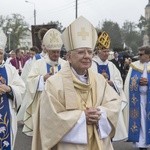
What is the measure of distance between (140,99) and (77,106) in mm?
4100

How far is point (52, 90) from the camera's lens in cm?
400

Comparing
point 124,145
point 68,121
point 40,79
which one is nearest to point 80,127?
point 68,121

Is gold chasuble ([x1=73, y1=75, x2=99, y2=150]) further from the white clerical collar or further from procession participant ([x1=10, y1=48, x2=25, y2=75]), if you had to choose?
procession participant ([x1=10, y1=48, x2=25, y2=75])

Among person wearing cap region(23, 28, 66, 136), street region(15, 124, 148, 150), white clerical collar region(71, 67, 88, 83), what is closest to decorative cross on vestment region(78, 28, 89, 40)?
white clerical collar region(71, 67, 88, 83)

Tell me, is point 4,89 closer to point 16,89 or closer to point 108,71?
point 16,89

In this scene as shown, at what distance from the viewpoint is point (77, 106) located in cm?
402

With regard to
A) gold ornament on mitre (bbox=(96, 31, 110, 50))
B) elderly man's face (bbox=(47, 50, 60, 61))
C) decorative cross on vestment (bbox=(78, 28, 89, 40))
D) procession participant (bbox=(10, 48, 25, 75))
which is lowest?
procession participant (bbox=(10, 48, 25, 75))

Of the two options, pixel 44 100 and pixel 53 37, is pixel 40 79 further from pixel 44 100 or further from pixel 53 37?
pixel 44 100

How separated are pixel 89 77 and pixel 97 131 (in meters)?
0.51

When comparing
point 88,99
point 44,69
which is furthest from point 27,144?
point 88,99

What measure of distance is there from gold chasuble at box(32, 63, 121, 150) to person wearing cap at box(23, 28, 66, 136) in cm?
318

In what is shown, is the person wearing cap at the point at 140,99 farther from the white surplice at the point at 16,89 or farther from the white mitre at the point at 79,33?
the white mitre at the point at 79,33

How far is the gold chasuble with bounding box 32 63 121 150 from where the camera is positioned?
391cm

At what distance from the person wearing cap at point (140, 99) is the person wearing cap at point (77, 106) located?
3622 millimetres
